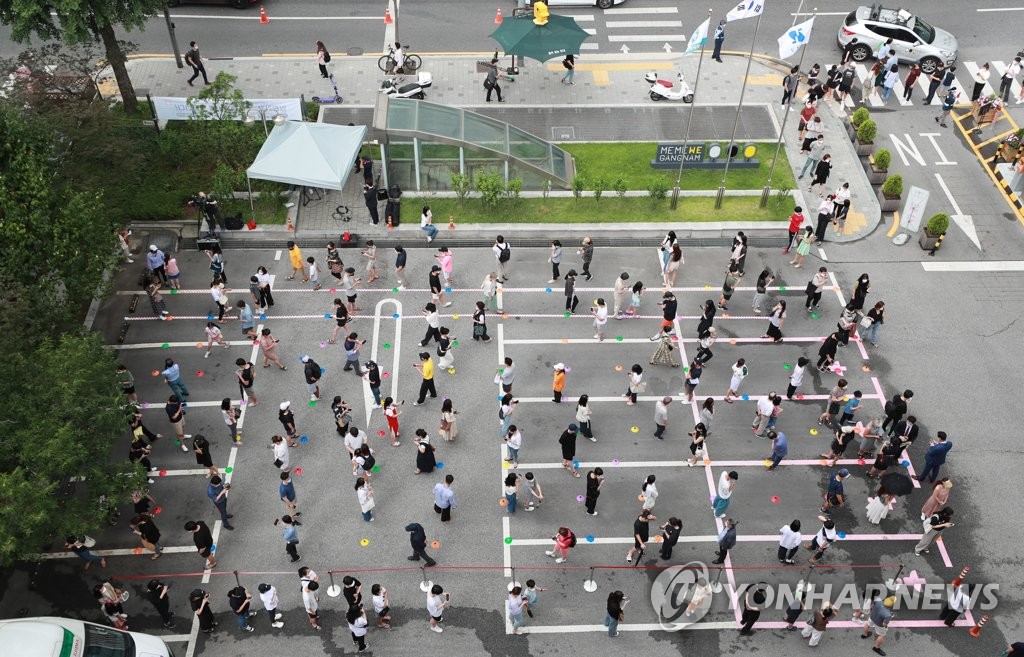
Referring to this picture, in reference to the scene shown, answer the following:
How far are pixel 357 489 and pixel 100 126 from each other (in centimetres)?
1235

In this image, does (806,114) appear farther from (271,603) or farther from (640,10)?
A: (271,603)

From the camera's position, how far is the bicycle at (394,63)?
31192 millimetres

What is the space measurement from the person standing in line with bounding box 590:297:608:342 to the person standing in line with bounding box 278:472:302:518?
27.6 feet

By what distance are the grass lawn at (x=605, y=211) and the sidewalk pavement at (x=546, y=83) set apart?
315 centimetres

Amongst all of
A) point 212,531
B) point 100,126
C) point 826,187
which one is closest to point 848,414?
point 826,187

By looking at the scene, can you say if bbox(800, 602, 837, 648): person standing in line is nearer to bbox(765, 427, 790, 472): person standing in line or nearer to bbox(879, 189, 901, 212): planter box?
bbox(765, 427, 790, 472): person standing in line

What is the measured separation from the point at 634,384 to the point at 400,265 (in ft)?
23.6

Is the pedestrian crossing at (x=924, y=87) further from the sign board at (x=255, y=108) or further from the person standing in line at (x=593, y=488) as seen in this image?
the person standing in line at (x=593, y=488)

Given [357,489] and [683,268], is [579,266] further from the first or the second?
[357,489]

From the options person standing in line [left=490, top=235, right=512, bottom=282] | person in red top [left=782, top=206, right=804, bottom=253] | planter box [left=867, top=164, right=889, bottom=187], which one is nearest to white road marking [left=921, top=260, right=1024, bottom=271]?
planter box [left=867, top=164, right=889, bottom=187]

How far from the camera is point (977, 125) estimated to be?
1148 inches

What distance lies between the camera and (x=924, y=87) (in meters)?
31.3

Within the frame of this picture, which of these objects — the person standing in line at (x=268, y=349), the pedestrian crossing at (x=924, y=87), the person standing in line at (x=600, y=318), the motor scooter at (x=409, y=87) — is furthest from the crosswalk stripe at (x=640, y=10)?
the person standing in line at (x=268, y=349)

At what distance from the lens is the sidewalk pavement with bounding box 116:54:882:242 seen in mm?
29766
